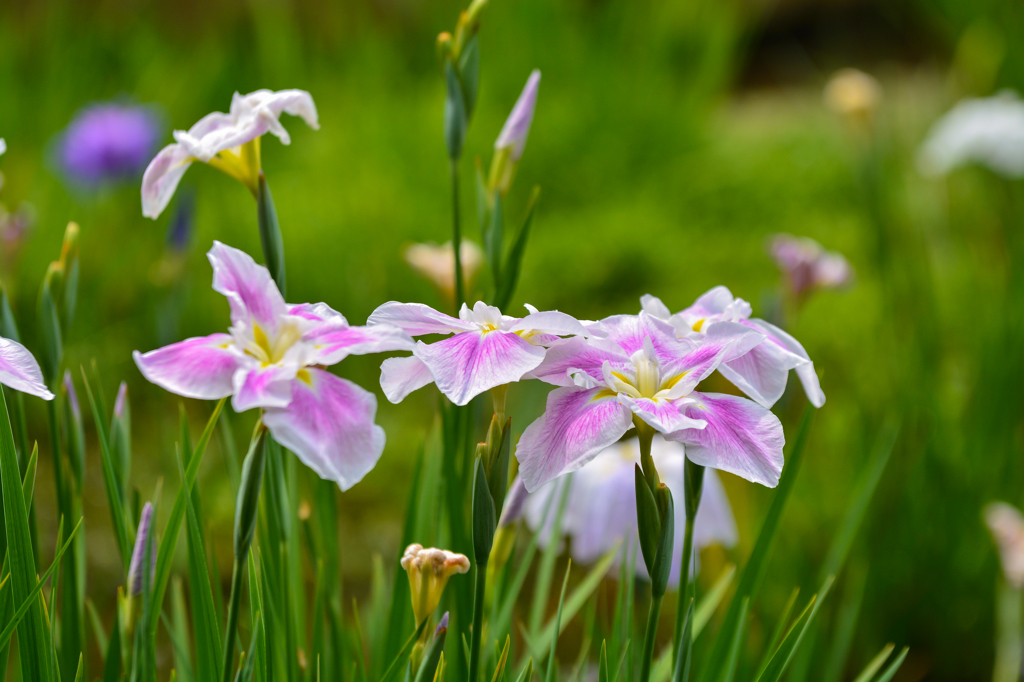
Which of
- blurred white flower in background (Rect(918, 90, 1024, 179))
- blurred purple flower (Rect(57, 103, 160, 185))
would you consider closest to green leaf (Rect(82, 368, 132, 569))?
blurred purple flower (Rect(57, 103, 160, 185))

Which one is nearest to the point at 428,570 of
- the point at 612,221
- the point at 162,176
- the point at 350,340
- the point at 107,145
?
the point at 350,340

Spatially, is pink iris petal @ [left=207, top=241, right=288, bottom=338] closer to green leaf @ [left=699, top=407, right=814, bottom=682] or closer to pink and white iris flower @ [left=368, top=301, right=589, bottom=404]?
pink and white iris flower @ [left=368, top=301, right=589, bottom=404]

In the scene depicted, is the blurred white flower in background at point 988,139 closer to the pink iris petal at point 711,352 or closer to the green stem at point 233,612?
the pink iris petal at point 711,352

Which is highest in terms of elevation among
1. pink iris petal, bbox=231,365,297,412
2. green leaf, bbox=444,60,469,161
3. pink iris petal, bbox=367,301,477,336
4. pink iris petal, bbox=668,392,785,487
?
green leaf, bbox=444,60,469,161

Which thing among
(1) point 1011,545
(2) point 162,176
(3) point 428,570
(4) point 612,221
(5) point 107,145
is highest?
(5) point 107,145

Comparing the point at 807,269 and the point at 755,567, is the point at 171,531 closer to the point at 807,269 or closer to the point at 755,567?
the point at 755,567

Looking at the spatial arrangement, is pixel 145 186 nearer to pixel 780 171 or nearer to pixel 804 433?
pixel 804 433

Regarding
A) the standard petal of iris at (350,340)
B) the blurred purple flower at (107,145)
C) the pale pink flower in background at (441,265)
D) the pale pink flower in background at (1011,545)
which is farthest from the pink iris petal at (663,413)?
the blurred purple flower at (107,145)
